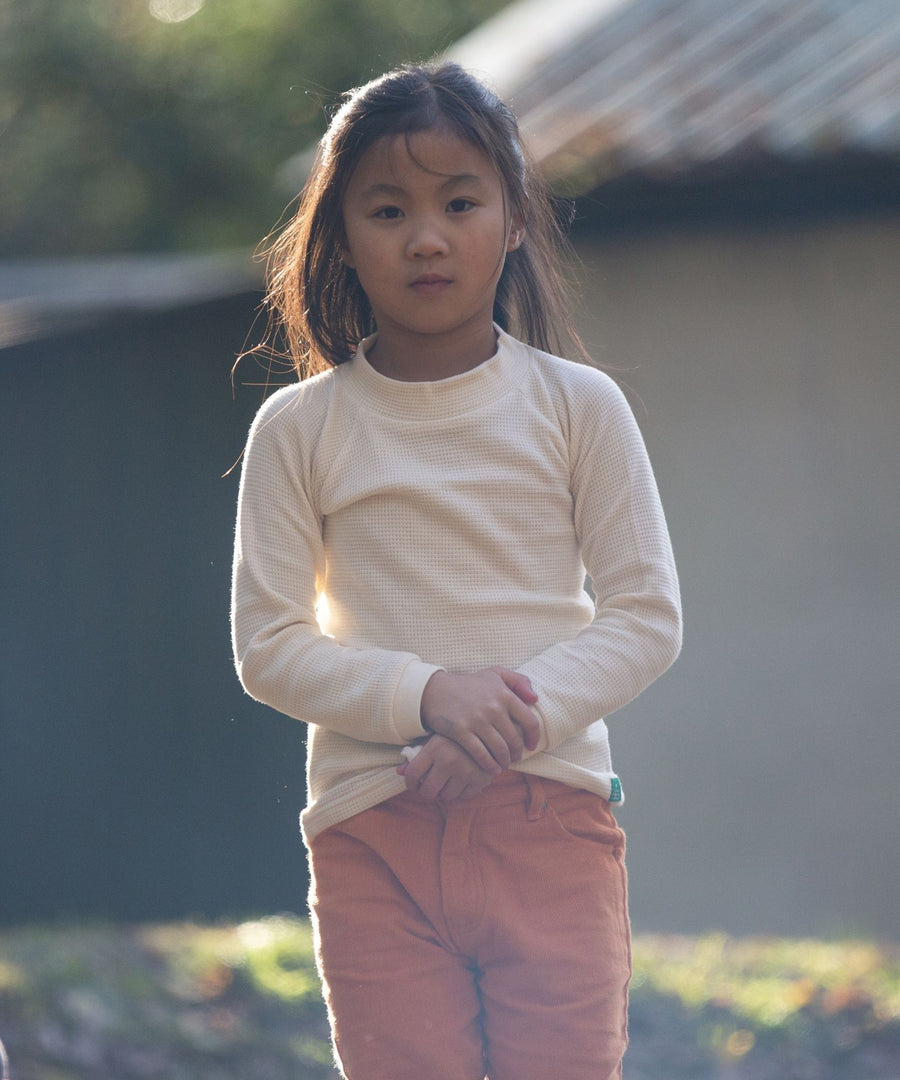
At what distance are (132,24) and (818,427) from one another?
1697 centimetres

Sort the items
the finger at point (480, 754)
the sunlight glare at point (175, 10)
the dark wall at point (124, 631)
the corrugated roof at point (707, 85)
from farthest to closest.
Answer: the sunlight glare at point (175, 10) → the dark wall at point (124, 631) → the corrugated roof at point (707, 85) → the finger at point (480, 754)

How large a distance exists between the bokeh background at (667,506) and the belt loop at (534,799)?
2.34 metres

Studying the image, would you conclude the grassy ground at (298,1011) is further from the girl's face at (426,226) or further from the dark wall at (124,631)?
the girl's face at (426,226)

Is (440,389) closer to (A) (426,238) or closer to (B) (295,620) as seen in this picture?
(A) (426,238)

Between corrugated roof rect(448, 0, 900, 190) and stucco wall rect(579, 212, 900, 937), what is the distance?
0.38m

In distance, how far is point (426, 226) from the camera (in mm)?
1676

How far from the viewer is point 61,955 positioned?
165 inches

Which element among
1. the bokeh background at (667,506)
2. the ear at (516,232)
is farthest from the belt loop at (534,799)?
the bokeh background at (667,506)

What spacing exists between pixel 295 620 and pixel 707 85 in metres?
3.12

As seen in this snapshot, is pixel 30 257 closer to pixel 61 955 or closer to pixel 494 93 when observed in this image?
pixel 61 955

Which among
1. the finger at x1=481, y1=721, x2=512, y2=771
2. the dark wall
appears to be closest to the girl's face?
the finger at x1=481, y1=721, x2=512, y2=771

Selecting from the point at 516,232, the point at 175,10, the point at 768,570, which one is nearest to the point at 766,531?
the point at 768,570

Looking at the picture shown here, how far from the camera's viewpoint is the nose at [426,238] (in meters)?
1.66

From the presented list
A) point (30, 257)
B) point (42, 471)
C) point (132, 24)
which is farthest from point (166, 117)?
point (42, 471)
